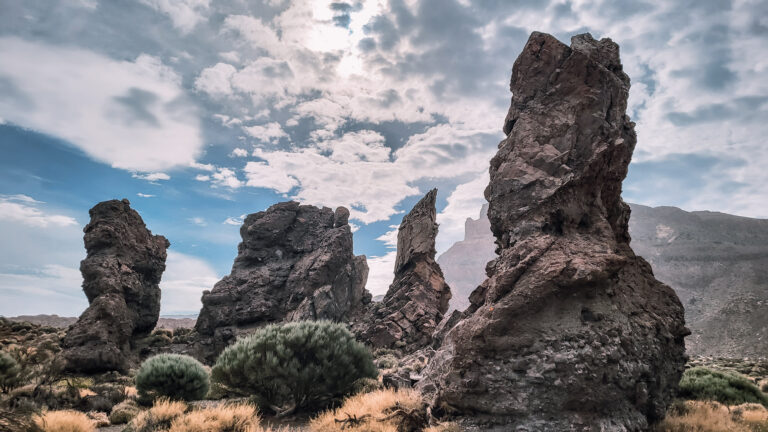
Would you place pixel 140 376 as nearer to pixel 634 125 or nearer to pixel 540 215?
pixel 540 215

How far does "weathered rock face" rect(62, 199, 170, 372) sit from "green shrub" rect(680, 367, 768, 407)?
99.0 ft

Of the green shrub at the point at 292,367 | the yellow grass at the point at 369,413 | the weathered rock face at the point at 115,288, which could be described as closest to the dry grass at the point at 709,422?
the yellow grass at the point at 369,413

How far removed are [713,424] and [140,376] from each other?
57.8 ft

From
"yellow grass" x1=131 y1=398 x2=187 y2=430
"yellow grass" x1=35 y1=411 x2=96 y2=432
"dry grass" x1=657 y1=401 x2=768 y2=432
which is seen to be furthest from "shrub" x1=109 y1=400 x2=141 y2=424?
"dry grass" x1=657 y1=401 x2=768 y2=432

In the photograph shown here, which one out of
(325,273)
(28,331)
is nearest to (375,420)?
(325,273)

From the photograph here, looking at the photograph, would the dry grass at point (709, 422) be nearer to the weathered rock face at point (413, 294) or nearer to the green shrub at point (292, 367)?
the green shrub at point (292, 367)

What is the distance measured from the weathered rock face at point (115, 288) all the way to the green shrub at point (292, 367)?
16360 mm

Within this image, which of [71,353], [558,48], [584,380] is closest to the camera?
[584,380]

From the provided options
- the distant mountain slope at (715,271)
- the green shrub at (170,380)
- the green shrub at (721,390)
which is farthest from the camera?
the distant mountain slope at (715,271)

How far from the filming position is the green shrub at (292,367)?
1170 centimetres

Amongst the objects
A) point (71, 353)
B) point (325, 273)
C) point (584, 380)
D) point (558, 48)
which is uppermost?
point (558, 48)

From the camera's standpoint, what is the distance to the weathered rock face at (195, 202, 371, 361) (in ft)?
120

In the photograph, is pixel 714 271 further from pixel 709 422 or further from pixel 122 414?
pixel 122 414

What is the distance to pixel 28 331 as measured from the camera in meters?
34.2
